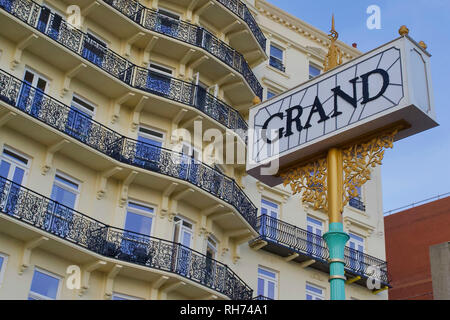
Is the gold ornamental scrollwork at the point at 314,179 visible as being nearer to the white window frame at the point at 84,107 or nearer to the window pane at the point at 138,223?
the window pane at the point at 138,223

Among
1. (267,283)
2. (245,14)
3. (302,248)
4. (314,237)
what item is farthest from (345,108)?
(245,14)

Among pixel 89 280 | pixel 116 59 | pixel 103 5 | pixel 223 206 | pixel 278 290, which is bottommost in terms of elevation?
pixel 89 280

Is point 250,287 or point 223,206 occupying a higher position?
point 223,206

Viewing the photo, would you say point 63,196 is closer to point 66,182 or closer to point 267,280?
point 66,182

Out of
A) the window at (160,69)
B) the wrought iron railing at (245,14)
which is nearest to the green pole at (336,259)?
the window at (160,69)

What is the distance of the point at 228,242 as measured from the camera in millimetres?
26875

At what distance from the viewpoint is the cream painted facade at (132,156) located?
2134cm

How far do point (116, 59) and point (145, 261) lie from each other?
7749 millimetres

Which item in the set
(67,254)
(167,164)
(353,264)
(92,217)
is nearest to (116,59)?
Answer: (167,164)

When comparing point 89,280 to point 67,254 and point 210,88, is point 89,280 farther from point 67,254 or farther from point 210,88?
point 210,88

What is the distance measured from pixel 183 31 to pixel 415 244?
22108mm

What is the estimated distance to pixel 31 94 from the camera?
73.0ft

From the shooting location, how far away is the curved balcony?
805 inches

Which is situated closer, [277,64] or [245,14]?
[245,14]
